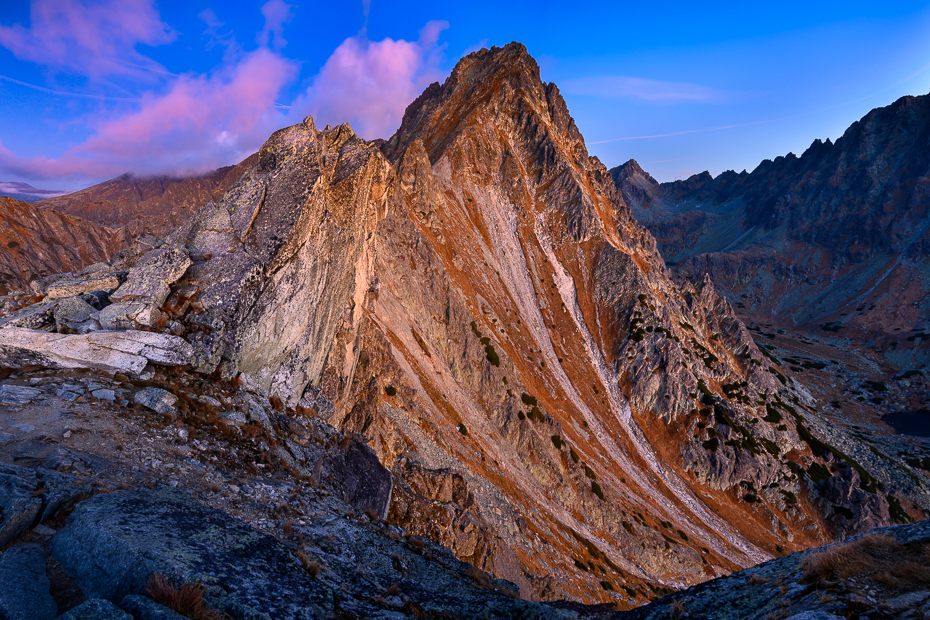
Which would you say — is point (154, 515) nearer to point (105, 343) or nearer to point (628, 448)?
point (105, 343)

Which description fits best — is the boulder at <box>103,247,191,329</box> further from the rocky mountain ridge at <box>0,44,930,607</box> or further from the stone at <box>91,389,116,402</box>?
the stone at <box>91,389,116,402</box>

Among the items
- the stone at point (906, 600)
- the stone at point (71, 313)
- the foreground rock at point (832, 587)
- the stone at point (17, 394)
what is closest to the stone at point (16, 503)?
the stone at point (17, 394)

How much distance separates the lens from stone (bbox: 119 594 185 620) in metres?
6.53

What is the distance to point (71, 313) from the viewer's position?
1770 centimetres

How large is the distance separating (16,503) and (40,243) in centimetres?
23362

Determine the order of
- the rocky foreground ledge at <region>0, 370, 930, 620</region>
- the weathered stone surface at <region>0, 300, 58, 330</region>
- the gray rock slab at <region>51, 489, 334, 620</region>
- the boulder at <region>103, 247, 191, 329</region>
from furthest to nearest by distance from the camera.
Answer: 1. the boulder at <region>103, 247, 191, 329</region>
2. the weathered stone surface at <region>0, 300, 58, 330</region>
3. the gray rock slab at <region>51, 489, 334, 620</region>
4. the rocky foreground ledge at <region>0, 370, 930, 620</region>

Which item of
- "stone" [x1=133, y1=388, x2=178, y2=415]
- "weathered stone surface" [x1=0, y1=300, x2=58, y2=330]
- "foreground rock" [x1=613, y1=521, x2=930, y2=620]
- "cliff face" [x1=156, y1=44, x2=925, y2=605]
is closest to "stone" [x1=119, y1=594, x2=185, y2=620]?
"stone" [x1=133, y1=388, x2=178, y2=415]

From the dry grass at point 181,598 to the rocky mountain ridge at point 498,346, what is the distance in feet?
35.2

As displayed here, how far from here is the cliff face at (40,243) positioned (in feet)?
489

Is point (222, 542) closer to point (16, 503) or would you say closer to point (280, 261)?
point (16, 503)

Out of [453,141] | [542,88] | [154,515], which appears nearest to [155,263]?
[154,515]

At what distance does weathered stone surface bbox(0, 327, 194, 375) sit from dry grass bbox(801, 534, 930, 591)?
77.4 ft


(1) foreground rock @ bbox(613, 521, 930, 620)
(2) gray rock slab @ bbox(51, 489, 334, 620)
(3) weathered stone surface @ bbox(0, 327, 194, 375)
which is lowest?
(1) foreground rock @ bbox(613, 521, 930, 620)

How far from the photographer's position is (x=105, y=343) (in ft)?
54.8
